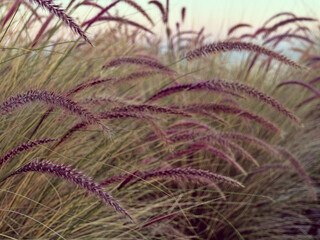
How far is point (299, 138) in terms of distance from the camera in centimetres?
359

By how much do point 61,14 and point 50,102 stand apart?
0.82 feet

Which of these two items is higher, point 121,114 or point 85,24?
point 85,24

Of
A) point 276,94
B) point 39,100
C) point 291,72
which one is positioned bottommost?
point 39,100

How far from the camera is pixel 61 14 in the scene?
1.00 meters

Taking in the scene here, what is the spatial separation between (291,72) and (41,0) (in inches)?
156

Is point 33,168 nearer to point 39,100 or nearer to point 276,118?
point 39,100

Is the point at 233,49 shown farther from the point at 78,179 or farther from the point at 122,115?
the point at 78,179

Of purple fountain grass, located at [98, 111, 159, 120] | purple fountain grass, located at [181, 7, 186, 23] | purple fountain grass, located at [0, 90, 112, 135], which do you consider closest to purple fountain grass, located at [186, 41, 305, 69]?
purple fountain grass, located at [98, 111, 159, 120]

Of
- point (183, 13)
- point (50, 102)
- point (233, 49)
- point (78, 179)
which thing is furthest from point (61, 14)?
point (183, 13)

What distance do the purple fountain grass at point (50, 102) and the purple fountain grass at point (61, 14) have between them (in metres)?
0.20

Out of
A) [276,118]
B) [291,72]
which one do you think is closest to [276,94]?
[276,118]

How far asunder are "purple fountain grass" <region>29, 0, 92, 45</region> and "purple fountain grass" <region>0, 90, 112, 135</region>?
7.8 inches

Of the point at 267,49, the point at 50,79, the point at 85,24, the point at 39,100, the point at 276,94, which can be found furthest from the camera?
the point at 276,94

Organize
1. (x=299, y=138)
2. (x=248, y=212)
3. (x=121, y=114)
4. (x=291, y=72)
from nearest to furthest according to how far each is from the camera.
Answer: (x=121, y=114), (x=248, y=212), (x=299, y=138), (x=291, y=72)
